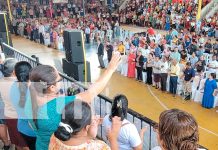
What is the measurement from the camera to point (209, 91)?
9867mm

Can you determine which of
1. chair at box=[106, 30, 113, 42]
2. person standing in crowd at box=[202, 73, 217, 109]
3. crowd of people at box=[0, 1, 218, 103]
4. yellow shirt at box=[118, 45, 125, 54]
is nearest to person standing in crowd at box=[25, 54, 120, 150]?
crowd of people at box=[0, 1, 218, 103]

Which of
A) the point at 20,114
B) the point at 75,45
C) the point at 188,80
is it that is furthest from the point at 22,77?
the point at 188,80

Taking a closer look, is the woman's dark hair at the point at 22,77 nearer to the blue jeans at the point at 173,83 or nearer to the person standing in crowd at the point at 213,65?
the blue jeans at the point at 173,83

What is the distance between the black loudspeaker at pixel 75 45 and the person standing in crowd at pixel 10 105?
413cm

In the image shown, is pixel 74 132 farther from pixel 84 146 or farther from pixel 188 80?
pixel 188 80

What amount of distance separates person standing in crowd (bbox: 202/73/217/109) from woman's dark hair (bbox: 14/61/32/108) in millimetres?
7807

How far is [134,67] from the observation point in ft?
43.4

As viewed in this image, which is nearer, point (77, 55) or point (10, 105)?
point (10, 105)

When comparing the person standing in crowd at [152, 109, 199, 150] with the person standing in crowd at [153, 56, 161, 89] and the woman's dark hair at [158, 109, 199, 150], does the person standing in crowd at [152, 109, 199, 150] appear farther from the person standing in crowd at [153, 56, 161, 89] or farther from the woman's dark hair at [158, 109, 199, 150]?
the person standing in crowd at [153, 56, 161, 89]

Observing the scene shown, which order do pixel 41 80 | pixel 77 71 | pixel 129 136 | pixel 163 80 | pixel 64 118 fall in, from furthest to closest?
pixel 163 80, pixel 77 71, pixel 129 136, pixel 41 80, pixel 64 118

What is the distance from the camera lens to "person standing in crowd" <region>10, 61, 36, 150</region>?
9.89 ft

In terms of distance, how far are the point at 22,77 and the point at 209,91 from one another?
7940 mm

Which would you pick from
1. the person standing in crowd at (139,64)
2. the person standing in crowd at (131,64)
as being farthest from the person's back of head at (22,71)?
the person standing in crowd at (131,64)

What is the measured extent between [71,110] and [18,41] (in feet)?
67.1
